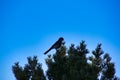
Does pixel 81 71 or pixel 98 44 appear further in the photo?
pixel 98 44

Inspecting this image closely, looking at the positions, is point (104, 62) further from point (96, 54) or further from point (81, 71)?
point (81, 71)

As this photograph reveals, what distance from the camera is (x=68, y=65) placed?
667 inches

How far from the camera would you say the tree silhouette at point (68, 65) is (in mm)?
16375

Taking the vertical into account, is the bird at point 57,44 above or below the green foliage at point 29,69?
above

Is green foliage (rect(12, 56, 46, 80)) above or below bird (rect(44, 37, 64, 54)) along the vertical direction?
below

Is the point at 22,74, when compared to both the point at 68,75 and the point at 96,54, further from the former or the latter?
the point at 96,54

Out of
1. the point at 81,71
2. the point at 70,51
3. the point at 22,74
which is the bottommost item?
the point at 81,71

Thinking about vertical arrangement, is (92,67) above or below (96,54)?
below

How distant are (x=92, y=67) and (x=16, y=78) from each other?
5314mm

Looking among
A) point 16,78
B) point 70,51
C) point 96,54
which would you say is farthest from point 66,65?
point 16,78

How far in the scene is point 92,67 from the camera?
53.1 feet

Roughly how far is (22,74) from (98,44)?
5773 mm

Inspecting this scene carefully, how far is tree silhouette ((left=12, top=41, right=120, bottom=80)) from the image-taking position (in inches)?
645

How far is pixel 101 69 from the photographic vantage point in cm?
1719
